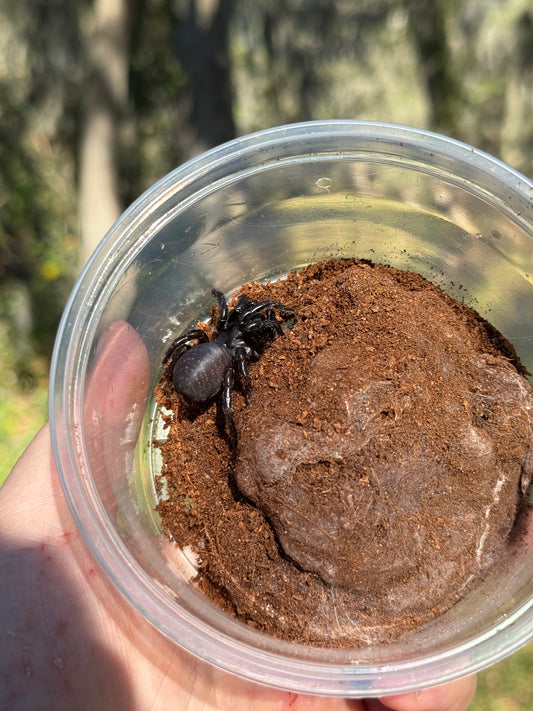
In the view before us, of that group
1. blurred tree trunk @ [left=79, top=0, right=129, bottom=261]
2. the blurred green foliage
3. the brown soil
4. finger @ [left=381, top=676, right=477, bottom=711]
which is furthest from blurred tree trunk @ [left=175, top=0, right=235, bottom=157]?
finger @ [left=381, top=676, right=477, bottom=711]

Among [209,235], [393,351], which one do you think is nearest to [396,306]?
[393,351]

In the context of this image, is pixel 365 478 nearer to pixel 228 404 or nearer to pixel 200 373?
pixel 228 404

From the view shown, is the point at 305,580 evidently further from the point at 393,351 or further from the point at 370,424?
the point at 393,351

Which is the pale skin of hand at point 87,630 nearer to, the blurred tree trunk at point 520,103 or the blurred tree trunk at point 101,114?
the blurred tree trunk at point 101,114

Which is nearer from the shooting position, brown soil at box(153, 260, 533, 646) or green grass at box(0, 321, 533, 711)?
brown soil at box(153, 260, 533, 646)

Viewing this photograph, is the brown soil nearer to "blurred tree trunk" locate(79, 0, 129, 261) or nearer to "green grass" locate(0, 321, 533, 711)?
"green grass" locate(0, 321, 533, 711)

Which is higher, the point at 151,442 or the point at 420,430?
the point at 420,430

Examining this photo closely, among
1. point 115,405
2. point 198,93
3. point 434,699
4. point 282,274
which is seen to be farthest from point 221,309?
point 198,93
